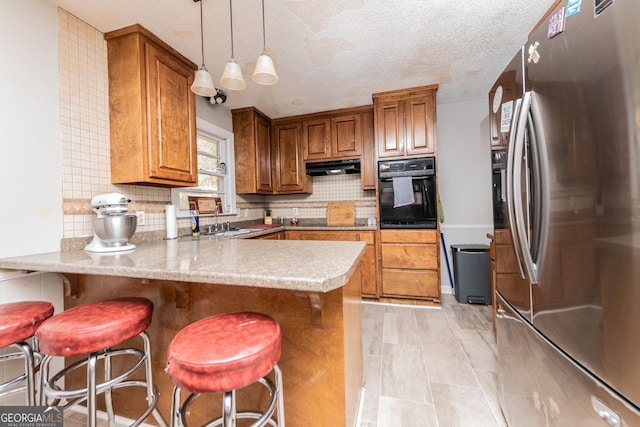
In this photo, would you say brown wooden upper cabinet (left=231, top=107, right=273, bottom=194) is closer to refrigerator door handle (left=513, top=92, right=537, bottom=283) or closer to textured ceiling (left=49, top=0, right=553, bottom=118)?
textured ceiling (left=49, top=0, right=553, bottom=118)

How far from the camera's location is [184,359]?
2.38ft

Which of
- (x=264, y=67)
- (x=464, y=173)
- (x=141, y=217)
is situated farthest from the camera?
(x=464, y=173)

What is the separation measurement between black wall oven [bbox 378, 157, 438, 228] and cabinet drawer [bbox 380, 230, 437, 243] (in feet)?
0.23

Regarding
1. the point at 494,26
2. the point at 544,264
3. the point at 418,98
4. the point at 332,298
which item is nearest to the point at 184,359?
the point at 332,298

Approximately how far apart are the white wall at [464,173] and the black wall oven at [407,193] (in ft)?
1.97

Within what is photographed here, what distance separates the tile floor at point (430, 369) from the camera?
Answer: 1.40 m

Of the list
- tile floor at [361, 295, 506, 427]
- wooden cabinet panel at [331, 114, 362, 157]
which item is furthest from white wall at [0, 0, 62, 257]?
wooden cabinet panel at [331, 114, 362, 157]

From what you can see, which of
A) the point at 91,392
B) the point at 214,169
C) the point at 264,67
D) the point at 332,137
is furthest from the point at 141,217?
the point at 332,137

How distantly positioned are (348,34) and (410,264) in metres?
2.36

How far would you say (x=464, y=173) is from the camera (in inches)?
129

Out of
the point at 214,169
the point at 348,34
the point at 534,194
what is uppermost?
the point at 348,34

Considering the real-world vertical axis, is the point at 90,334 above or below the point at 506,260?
below

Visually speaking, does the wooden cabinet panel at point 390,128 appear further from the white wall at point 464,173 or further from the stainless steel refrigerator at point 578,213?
the stainless steel refrigerator at point 578,213

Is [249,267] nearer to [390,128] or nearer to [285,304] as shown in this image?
[285,304]
